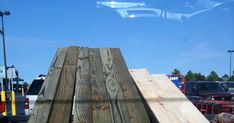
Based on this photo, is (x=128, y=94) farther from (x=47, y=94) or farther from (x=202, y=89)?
(x=202, y=89)

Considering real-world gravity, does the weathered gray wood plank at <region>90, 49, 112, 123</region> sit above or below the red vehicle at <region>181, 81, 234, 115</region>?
above

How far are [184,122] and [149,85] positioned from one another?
0.81m

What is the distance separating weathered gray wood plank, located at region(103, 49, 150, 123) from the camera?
2.79 metres

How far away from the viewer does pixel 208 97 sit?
37.6 ft

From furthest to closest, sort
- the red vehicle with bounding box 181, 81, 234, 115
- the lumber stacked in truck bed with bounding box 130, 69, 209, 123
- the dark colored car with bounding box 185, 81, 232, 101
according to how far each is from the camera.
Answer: the dark colored car with bounding box 185, 81, 232, 101
the red vehicle with bounding box 181, 81, 234, 115
the lumber stacked in truck bed with bounding box 130, 69, 209, 123

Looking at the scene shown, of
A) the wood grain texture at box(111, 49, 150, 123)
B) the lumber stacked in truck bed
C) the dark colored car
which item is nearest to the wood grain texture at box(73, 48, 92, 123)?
the wood grain texture at box(111, 49, 150, 123)

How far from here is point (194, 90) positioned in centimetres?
1343

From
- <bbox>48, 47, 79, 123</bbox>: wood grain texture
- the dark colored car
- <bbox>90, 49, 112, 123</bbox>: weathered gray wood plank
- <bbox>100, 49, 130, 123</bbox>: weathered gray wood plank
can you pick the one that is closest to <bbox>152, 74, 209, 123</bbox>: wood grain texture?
<bbox>100, 49, 130, 123</bbox>: weathered gray wood plank

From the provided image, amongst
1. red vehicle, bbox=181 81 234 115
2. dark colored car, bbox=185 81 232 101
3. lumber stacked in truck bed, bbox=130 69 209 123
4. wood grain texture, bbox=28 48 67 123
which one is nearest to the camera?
wood grain texture, bbox=28 48 67 123

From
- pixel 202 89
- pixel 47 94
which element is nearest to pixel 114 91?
pixel 47 94

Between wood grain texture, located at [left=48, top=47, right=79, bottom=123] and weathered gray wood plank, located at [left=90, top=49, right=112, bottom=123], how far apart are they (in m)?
0.18

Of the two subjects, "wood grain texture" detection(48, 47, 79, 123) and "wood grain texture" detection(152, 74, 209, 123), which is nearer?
"wood grain texture" detection(48, 47, 79, 123)

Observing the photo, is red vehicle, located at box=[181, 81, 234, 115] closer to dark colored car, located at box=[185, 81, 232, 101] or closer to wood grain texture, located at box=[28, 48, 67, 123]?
dark colored car, located at box=[185, 81, 232, 101]

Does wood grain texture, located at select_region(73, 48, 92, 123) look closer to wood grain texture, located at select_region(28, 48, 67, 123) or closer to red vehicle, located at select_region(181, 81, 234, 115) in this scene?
wood grain texture, located at select_region(28, 48, 67, 123)
